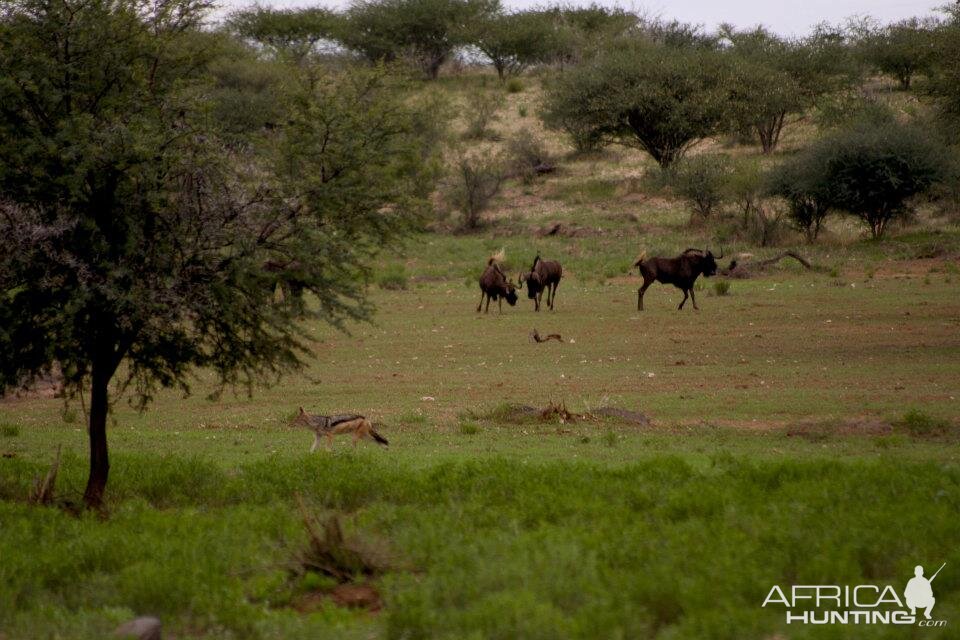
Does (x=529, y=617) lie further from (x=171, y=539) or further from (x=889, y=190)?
(x=889, y=190)

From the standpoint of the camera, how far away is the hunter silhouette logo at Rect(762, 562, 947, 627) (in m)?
7.13

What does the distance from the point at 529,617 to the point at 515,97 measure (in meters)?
63.6

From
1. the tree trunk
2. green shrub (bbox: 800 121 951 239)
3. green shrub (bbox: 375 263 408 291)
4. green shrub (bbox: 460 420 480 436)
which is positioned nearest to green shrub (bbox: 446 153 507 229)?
green shrub (bbox: 375 263 408 291)

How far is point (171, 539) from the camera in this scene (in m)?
9.59

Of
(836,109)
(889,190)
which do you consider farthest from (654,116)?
(889,190)

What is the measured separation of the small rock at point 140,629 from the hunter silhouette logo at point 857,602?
380cm

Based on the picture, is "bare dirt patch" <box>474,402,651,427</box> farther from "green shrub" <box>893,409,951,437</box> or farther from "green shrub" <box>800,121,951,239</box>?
"green shrub" <box>800,121,951,239</box>

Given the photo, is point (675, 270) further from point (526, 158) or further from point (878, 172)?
point (526, 158)

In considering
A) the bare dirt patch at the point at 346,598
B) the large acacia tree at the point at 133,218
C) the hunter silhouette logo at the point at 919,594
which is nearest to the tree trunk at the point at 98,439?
the large acacia tree at the point at 133,218

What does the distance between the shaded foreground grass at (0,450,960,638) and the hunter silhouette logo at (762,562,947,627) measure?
112 millimetres

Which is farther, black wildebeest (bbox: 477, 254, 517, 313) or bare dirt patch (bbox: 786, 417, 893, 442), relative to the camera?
black wildebeest (bbox: 477, 254, 517, 313)

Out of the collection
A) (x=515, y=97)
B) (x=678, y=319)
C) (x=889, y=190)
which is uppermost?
(x=515, y=97)

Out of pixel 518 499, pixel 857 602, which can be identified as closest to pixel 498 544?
pixel 518 499

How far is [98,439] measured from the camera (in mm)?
11375
